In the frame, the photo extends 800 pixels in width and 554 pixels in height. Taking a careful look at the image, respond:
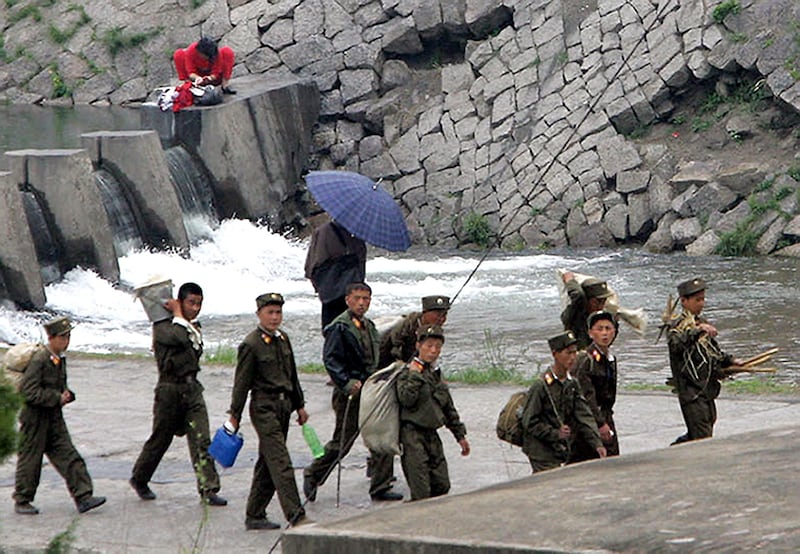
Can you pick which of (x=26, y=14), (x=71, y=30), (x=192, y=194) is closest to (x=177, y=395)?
(x=192, y=194)

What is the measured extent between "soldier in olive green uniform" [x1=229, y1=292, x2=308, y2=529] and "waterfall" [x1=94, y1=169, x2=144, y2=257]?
1080cm

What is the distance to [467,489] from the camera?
988cm

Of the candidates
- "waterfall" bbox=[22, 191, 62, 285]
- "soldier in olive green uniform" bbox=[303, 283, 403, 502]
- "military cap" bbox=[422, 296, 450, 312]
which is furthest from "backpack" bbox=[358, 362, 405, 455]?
"waterfall" bbox=[22, 191, 62, 285]

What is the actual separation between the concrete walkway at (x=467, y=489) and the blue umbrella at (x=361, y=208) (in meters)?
1.37

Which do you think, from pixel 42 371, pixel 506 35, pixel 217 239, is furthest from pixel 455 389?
pixel 506 35

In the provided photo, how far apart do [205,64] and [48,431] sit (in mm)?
14034

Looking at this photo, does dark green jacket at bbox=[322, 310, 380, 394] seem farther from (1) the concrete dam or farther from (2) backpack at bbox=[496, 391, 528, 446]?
(1) the concrete dam

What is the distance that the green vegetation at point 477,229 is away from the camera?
22.7 metres

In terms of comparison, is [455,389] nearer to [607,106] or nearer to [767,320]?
[767,320]

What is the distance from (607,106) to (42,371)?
46.7ft

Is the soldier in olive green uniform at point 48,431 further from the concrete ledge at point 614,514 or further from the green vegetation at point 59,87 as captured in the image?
the green vegetation at point 59,87

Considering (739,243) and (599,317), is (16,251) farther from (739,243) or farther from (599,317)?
(599,317)

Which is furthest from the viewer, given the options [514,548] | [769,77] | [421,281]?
[769,77]

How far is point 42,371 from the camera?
31.9ft
